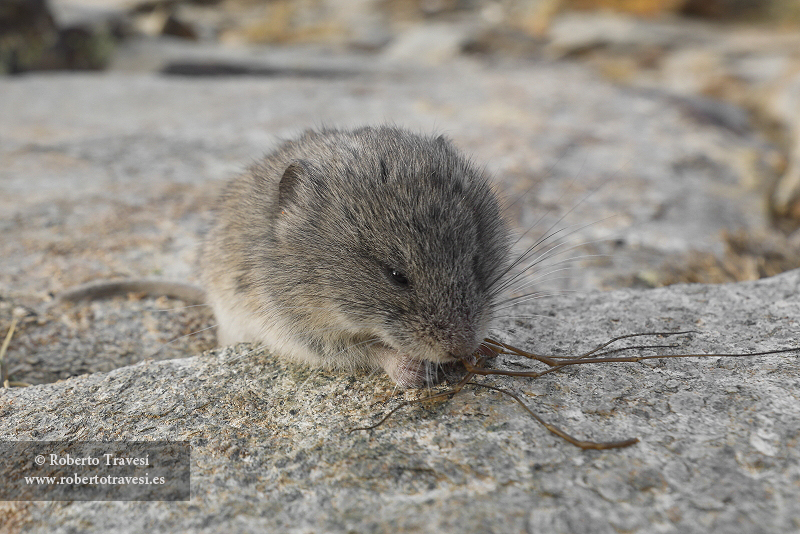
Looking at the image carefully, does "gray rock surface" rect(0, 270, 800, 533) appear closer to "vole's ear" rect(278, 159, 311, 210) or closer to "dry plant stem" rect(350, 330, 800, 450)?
"dry plant stem" rect(350, 330, 800, 450)

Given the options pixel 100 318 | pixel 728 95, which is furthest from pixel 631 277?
pixel 728 95

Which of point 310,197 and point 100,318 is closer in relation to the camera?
point 310,197

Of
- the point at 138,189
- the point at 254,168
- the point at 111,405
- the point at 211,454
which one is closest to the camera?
the point at 211,454

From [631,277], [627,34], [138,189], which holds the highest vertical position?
[627,34]

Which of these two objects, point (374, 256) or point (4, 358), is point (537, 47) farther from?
point (4, 358)

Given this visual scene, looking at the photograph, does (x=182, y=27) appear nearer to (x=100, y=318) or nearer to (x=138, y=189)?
(x=138, y=189)

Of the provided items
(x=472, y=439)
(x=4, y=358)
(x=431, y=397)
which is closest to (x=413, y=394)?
(x=431, y=397)

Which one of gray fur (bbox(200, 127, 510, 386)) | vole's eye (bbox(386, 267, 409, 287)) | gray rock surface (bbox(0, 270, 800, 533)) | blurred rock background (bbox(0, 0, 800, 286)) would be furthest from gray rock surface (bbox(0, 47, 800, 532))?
blurred rock background (bbox(0, 0, 800, 286))
